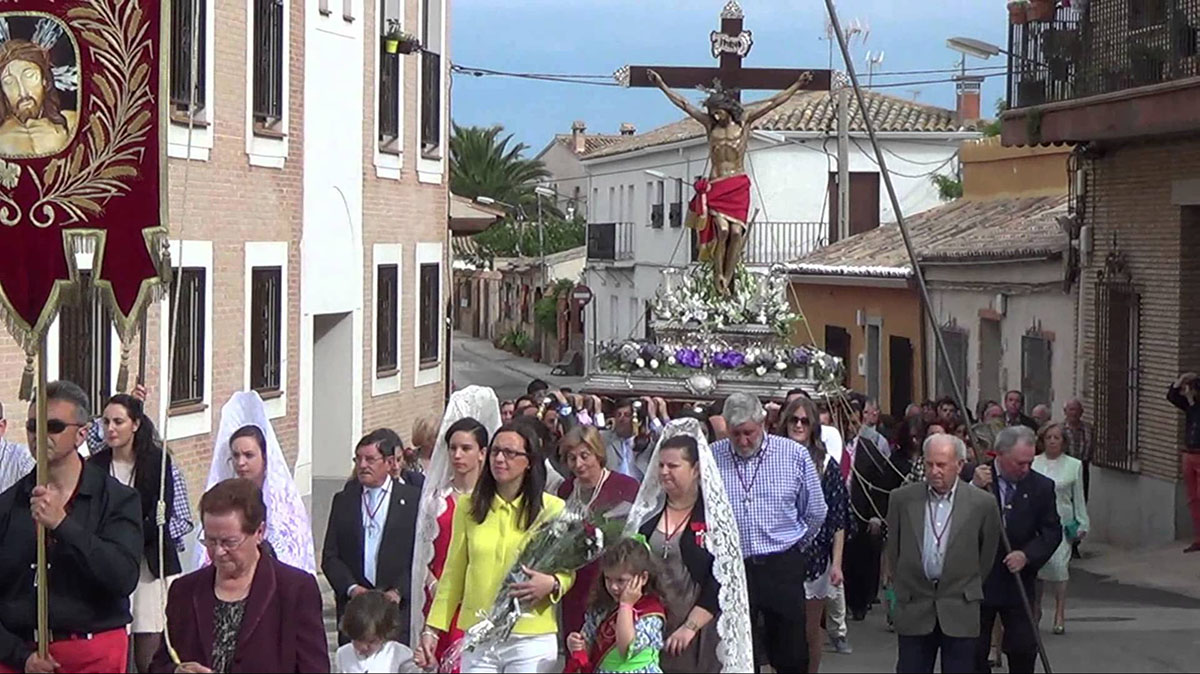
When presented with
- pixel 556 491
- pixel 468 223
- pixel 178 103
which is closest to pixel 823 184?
pixel 468 223

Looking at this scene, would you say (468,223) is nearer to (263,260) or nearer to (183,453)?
(263,260)

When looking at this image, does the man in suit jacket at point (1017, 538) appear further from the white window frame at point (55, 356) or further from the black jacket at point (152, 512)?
the white window frame at point (55, 356)

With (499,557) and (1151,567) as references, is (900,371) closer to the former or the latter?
(1151,567)

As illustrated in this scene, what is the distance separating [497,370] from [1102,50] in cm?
4147

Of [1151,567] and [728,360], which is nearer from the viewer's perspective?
[1151,567]

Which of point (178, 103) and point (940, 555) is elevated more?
point (178, 103)

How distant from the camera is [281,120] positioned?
67.0 ft

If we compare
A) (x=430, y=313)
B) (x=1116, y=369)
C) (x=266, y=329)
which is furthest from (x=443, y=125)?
(x=1116, y=369)

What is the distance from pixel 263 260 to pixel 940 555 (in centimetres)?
1177

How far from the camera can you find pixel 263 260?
20.0m

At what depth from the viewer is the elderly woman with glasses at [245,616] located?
621cm

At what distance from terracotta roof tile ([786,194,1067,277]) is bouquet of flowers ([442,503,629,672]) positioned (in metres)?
15.1

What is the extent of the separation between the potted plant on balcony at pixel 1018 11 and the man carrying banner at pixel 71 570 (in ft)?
53.0

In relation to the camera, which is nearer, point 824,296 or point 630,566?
point 630,566
